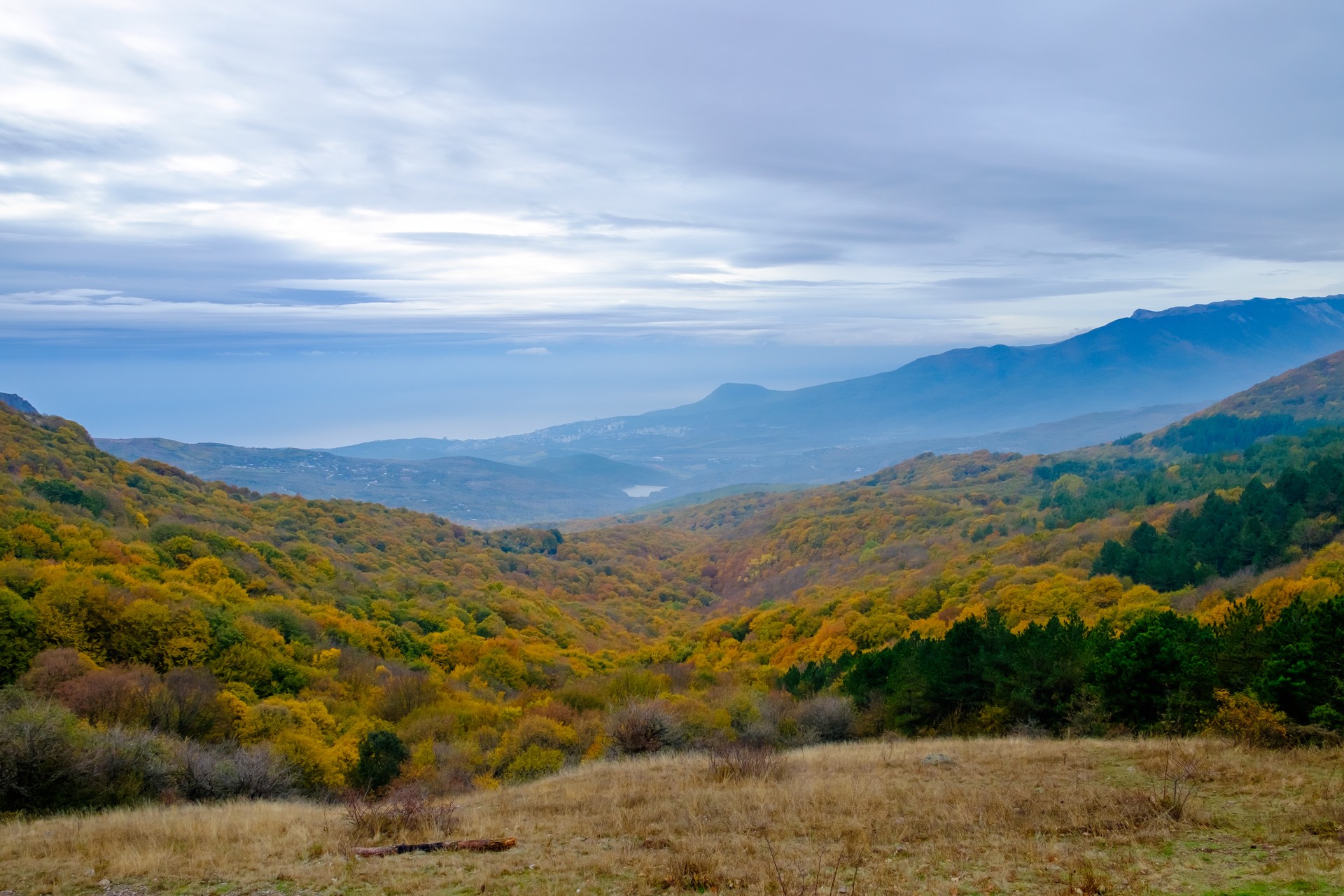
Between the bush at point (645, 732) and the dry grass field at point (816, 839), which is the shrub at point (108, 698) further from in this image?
the bush at point (645, 732)

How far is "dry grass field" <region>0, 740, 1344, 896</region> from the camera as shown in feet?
28.1

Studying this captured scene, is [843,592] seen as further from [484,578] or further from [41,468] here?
[41,468]

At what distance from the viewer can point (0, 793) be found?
1336 cm

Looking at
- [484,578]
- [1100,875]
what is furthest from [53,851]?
[484,578]

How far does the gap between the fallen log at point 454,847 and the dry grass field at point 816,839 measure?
10.9 inches

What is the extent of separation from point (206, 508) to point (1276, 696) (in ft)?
231

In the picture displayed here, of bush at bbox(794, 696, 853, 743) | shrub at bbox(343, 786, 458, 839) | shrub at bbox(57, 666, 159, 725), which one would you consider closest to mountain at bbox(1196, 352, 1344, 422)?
bush at bbox(794, 696, 853, 743)

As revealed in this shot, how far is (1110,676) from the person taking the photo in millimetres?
19266

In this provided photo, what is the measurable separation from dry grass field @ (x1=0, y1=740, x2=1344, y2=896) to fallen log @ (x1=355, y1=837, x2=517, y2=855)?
0.28m

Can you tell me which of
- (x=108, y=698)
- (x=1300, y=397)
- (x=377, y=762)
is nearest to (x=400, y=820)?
(x=377, y=762)

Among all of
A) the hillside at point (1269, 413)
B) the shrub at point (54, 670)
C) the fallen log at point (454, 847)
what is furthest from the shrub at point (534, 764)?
the hillside at point (1269, 413)

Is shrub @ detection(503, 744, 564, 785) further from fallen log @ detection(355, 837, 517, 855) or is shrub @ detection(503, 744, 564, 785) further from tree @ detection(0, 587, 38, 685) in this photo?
tree @ detection(0, 587, 38, 685)

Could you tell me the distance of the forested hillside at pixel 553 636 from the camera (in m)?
19.0

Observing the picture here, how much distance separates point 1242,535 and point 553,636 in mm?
48605
